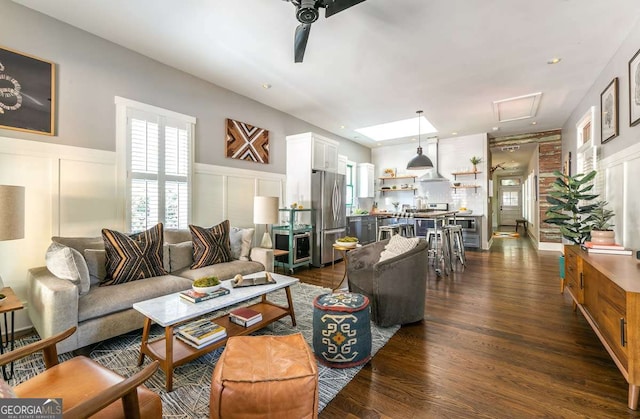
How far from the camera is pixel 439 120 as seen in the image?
5.92 meters

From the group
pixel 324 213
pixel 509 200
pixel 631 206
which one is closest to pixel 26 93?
pixel 324 213

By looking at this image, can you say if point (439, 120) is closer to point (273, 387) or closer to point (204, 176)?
point (204, 176)

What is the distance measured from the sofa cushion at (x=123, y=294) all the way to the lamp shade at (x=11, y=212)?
2.20ft

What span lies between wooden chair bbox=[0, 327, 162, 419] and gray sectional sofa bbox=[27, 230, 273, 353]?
26.2 inches

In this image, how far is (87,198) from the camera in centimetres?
298

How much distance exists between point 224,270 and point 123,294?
1021mm

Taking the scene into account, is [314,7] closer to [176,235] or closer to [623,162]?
[176,235]

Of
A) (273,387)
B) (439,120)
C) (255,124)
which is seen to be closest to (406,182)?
(439,120)

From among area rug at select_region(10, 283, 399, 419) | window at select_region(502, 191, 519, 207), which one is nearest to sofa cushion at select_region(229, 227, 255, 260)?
area rug at select_region(10, 283, 399, 419)

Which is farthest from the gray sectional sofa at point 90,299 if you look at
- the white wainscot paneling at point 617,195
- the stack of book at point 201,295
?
the white wainscot paneling at point 617,195

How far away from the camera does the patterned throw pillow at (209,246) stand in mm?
3326

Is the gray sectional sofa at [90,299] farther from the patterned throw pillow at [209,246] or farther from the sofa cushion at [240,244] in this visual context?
the sofa cushion at [240,244]

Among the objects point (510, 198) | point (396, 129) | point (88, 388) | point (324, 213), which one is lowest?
point (88, 388)

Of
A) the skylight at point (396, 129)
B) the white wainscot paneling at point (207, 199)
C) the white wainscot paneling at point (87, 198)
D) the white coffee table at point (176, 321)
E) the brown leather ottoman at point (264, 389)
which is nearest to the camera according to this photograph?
the brown leather ottoman at point (264, 389)
